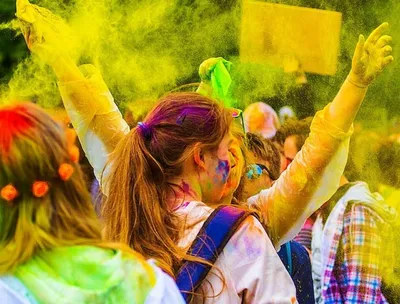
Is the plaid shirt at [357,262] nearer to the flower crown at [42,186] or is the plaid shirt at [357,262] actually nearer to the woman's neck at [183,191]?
the woman's neck at [183,191]

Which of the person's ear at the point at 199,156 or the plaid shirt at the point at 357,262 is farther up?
the person's ear at the point at 199,156

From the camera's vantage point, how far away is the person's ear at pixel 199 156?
71.3 inches

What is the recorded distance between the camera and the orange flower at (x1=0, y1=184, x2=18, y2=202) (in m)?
1.36

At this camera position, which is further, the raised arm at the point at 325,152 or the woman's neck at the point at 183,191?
the raised arm at the point at 325,152

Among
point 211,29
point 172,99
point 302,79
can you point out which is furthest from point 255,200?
point 211,29

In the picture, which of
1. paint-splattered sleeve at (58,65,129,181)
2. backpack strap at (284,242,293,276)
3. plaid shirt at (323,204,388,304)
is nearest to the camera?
paint-splattered sleeve at (58,65,129,181)

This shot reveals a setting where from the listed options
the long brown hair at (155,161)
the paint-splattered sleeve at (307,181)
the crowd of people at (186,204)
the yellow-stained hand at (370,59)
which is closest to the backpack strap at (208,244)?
the crowd of people at (186,204)

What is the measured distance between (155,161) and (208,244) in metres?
0.26

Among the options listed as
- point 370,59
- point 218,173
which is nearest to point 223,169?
point 218,173

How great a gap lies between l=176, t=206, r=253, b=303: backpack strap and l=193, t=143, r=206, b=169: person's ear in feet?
0.57

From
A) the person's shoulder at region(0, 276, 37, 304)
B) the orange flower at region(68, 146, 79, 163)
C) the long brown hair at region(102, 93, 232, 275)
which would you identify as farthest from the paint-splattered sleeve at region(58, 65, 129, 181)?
the person's shoulder at region(0, 276, 37, 304)

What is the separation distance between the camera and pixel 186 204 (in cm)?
177

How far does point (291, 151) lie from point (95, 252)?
1.87 meters

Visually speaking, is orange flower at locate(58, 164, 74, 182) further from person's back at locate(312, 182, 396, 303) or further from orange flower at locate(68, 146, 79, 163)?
person's back at locate(312, 182, 396, 303)
